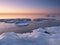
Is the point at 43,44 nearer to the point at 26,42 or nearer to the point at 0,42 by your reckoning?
the point at 26,42

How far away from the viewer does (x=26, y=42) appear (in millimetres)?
1137

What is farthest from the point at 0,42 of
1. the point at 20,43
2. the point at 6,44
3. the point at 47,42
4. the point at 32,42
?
the point at 47,42

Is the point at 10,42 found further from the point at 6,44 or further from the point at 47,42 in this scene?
the point at 47,42

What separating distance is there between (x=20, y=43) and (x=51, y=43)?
0.90 ft

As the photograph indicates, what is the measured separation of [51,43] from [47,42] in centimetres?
4

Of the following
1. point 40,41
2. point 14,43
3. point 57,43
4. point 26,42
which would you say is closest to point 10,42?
point 14,43

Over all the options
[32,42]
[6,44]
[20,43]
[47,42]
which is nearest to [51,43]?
[47,42]

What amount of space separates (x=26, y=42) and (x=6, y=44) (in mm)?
177

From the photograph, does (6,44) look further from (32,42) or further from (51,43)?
(51,43)

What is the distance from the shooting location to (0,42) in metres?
1.13

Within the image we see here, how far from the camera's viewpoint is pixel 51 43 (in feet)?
3.68

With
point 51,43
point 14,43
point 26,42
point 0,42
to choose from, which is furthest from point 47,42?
point 0,42

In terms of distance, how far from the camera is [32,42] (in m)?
1.14

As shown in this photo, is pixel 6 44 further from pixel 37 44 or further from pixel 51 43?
pixel 51 43
